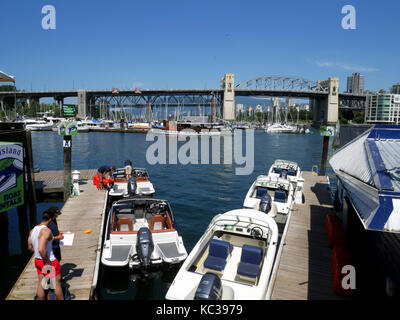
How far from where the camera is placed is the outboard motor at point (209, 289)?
637cm

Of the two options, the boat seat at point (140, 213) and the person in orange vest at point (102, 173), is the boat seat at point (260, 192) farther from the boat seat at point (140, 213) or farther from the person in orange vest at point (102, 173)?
the person in orange vest at point (102, 173)

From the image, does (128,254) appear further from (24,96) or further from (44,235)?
(24,96)

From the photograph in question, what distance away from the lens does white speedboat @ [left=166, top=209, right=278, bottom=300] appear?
7032mm

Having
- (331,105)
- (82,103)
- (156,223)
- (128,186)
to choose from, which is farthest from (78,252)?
(331,105)

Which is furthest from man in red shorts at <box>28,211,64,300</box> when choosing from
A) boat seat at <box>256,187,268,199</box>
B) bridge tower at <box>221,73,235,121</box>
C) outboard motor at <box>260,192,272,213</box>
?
bridge tower at <box>221,73,235,121</box>

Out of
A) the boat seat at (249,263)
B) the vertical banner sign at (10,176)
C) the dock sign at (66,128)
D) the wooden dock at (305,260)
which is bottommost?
the wooden dock at (305,260)

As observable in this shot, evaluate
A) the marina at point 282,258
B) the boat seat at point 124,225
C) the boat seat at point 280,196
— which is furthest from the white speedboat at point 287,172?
the boat seat at point 124,225

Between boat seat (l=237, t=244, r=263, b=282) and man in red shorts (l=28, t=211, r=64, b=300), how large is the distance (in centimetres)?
453

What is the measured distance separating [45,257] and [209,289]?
360 centimetres

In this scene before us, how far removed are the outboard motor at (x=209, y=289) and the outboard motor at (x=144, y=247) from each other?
297cm

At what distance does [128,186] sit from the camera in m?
16.6

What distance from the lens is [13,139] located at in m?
14.5
